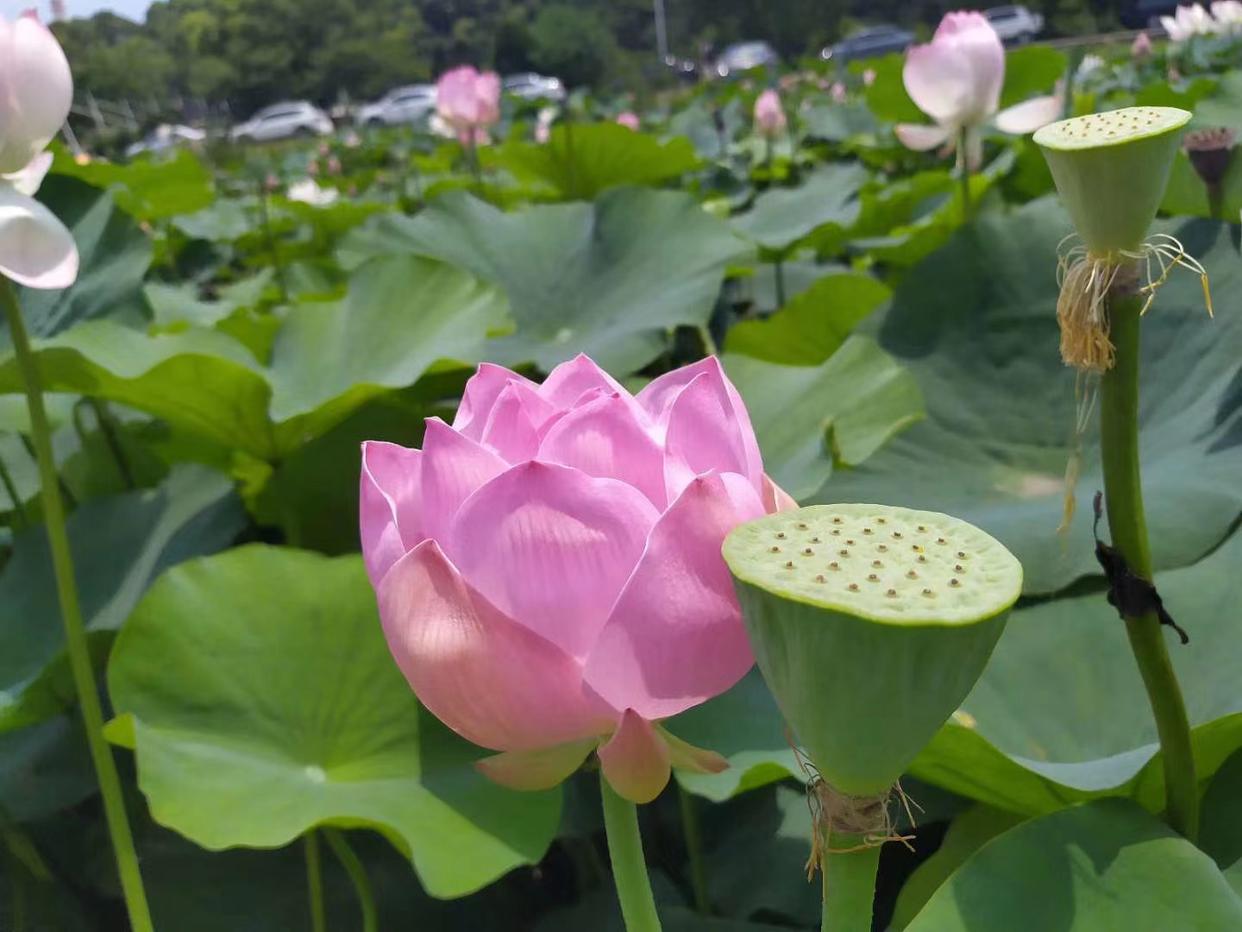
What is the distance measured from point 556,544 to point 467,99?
2.32 metres

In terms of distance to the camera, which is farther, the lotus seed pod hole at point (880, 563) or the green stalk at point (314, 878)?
the green stalk at point (314, 878)

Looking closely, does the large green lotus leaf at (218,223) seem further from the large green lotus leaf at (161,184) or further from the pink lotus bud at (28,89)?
the pink lotus bud at (28,89)

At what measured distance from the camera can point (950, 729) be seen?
470 mm

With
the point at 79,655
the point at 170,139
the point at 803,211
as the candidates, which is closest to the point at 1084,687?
Answer: the point at 79,655

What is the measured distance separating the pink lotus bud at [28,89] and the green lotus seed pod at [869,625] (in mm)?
544

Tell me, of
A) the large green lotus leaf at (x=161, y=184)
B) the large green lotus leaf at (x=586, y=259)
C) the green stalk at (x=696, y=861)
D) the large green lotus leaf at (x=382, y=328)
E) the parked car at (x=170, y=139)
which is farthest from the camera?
the parked car at (x=170, y=139)

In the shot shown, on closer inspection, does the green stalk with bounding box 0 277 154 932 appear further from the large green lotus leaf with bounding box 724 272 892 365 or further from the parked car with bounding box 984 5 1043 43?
the parked car with bounding box 984 5 1043 43

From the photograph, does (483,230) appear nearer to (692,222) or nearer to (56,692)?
(692,222)

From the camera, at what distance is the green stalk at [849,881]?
0.99 ft

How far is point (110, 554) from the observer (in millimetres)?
982

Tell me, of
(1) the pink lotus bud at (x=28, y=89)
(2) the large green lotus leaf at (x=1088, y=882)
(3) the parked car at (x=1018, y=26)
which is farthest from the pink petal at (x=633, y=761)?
(3) the parked car at (x=1018, y=26)

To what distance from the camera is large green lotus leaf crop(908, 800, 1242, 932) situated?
0.38 m

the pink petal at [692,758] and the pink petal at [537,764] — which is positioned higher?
the pink petal at [537,764]

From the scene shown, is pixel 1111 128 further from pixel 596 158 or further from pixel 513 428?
pixel 596 158
